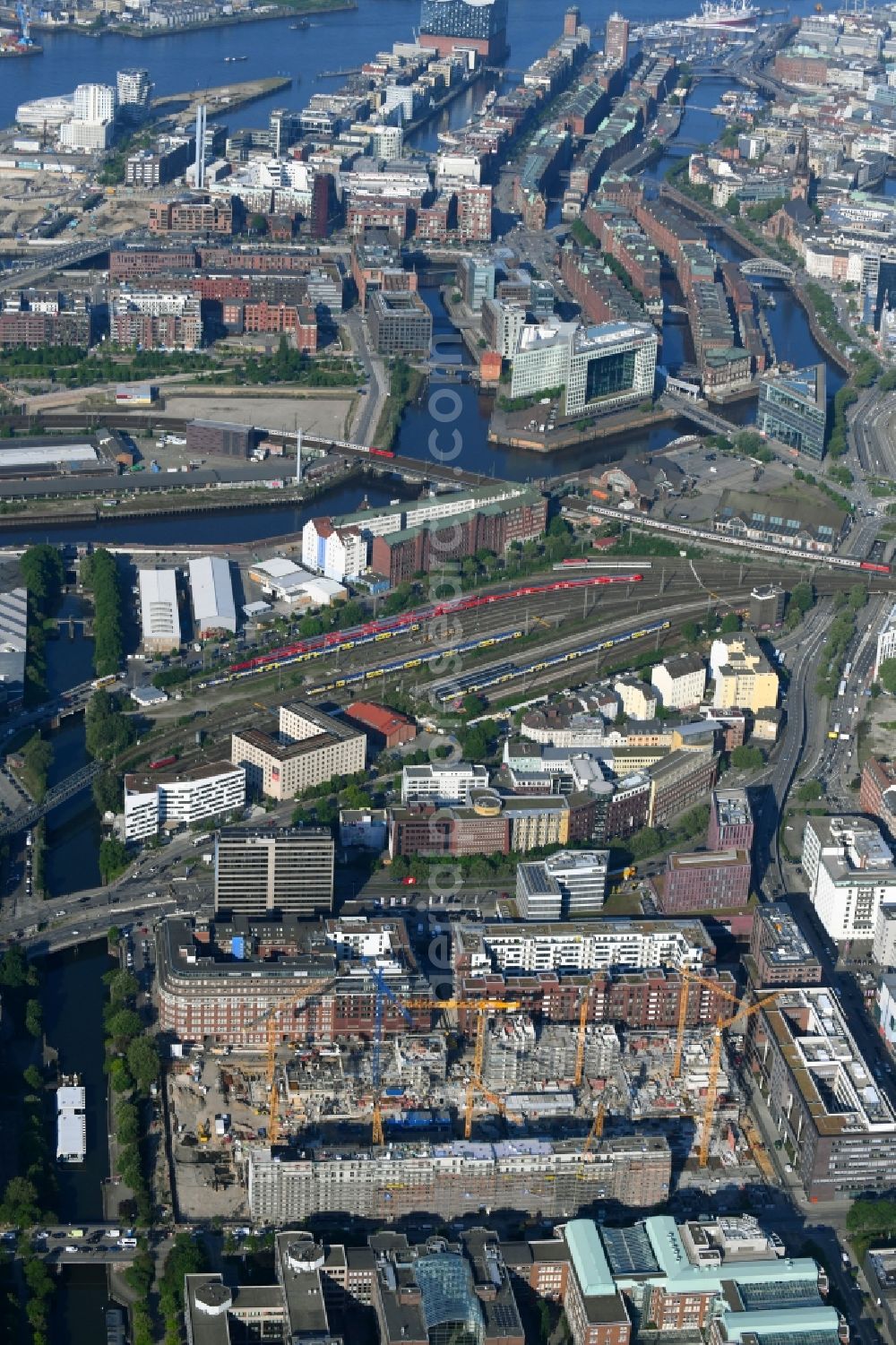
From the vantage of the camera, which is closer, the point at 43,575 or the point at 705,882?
the point at 705,882

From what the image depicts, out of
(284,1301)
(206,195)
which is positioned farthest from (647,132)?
(284,1301)

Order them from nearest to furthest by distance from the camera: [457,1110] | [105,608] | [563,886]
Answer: [457,1110] < [563,886] < [105,608]

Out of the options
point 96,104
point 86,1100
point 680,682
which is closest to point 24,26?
point 96,104

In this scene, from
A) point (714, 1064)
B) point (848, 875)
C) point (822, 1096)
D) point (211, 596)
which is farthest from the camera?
point (211, 596)

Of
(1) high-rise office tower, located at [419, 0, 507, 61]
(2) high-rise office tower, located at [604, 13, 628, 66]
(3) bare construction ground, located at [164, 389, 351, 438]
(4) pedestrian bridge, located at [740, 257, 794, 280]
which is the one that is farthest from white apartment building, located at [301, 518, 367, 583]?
(2) high-rise office tower, located at [604, 13, 628, 66]

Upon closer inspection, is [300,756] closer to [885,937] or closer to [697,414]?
[885,937]

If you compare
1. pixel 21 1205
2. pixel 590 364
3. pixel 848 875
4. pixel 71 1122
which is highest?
pixel 590 364
